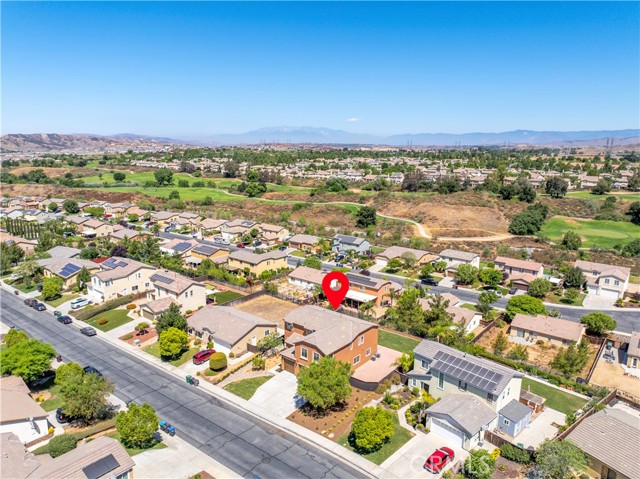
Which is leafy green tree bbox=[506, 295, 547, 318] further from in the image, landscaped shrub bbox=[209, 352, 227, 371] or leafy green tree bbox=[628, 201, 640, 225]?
leafy green tree bbox=[628, 201, 640, 225]

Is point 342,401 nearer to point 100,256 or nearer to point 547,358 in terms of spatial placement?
point 547,358

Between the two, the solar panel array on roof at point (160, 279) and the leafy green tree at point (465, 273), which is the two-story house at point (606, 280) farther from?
the solar panel array on roof at point (160, 279)

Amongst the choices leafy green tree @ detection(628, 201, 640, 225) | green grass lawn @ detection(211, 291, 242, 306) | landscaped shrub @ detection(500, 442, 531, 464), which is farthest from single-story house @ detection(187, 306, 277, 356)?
leafy green tree @ detection(628, 201, 640, 225)

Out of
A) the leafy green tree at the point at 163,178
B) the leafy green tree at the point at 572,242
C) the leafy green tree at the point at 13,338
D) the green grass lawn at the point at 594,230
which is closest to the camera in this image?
the leafy green tree at the point at 13,338

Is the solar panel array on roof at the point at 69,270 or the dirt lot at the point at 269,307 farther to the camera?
the solar panel array on roof at the point at 69,270

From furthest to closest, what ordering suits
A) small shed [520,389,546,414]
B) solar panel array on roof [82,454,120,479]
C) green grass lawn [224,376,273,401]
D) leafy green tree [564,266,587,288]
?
1. leafy green tree [564,266,587,288]
2. green grass lawn [224,376,273,401]
3. small shed [520,389,546,414]
4. solar panel array on roof [82,454,120,479]

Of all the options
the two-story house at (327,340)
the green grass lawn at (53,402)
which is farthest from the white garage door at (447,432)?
the green grass lawn at (53,402)

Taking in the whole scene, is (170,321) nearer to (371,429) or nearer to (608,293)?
(371,429)
